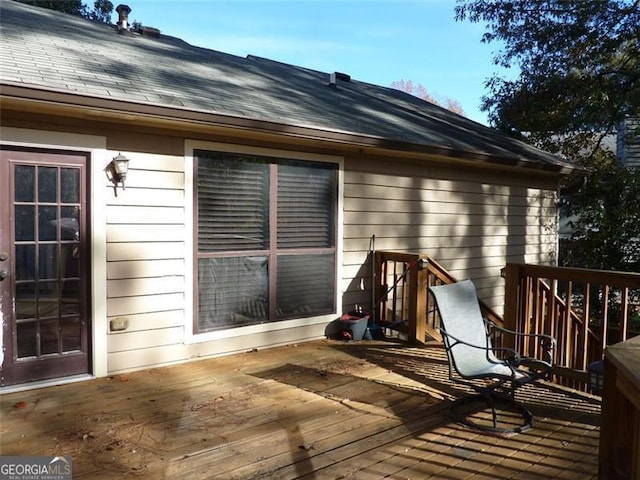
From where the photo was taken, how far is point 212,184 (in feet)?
14.5

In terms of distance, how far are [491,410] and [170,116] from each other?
10.5ft

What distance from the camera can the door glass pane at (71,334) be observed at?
12.3 ft

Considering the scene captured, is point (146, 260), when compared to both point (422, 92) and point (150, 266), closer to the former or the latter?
point (150, 266)

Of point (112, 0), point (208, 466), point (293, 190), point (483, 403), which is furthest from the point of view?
point (112, 0)

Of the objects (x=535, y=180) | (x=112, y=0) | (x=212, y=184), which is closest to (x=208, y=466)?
(x=212, y=184)

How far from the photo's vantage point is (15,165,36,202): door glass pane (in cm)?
349

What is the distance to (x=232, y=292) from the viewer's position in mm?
4586

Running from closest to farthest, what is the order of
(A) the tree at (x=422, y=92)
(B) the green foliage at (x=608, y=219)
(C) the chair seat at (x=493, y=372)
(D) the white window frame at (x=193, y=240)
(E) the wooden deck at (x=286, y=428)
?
1. (E) the wooden deck at (x=286, y=428)
2. (C) the chair seat at (x=493, y=372)
3. (D) the white window frame at (x=193, y=240)
4. (B) the green foliage at (x=608, y=219)
5. (A) the tree at (x=422, y=92)

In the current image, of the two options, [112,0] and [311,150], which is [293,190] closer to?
[311,150]

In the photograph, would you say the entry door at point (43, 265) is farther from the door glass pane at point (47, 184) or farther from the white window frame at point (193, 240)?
the white window frame at point (193, 240)

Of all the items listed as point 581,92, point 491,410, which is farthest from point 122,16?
point 581,92

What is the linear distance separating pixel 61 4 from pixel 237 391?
531 inches

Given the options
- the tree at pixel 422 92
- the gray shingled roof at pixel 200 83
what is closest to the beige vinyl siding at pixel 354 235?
the gray shingled roof at pixel 200 83

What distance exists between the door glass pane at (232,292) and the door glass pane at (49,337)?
115 cm
